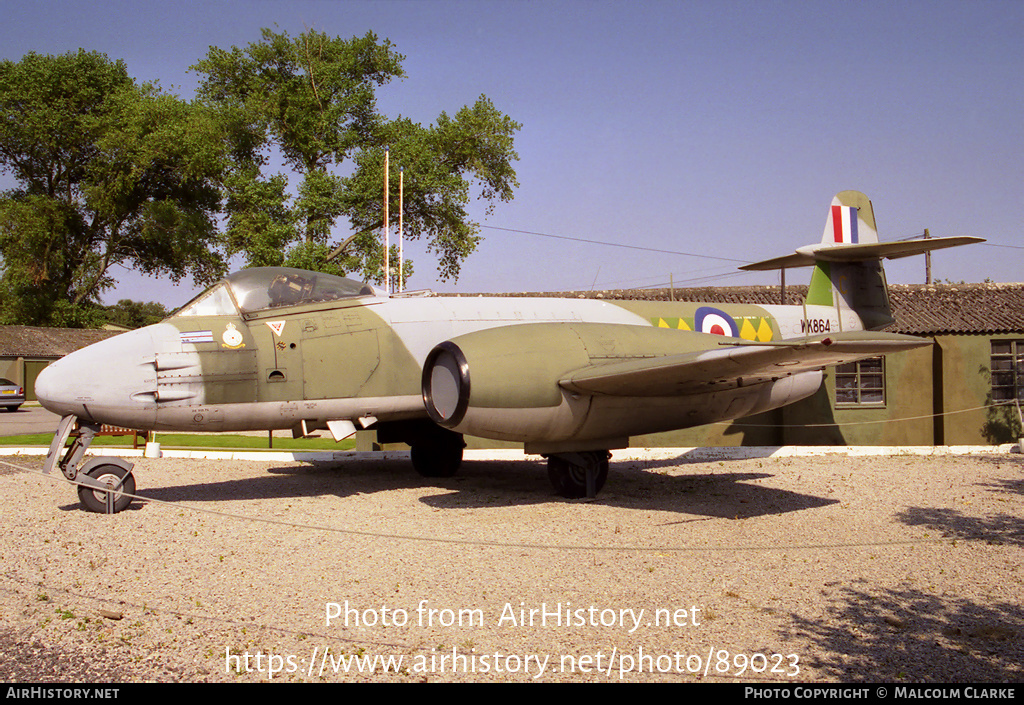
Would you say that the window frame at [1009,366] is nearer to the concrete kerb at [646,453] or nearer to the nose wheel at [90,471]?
the concrete kerb at [646,453]

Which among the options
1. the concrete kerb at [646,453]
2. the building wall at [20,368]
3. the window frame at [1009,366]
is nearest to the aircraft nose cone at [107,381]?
the concrete kerb at [646,453]

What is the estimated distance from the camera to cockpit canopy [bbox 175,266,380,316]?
28.9 feet

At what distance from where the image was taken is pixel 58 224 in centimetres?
3619

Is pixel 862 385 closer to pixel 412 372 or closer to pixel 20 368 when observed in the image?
pixel 412 372

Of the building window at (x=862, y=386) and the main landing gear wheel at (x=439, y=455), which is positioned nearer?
the main landing gear wheel at (x=439, y=455)

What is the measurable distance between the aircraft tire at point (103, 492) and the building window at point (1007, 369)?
16.2 metres

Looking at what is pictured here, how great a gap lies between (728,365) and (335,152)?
2214 cm

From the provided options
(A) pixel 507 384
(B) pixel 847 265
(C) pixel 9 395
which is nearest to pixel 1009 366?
(B) pixel 847 265

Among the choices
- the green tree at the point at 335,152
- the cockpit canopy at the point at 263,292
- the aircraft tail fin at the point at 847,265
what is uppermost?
the green tree at the point at 335,152

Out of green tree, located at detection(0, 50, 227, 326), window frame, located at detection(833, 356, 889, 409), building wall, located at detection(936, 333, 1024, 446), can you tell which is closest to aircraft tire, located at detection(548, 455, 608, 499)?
window frame, located at detection(833, 356, 889, 409)

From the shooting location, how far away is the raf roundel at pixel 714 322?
37.8 feet

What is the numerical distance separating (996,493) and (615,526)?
18.1ft

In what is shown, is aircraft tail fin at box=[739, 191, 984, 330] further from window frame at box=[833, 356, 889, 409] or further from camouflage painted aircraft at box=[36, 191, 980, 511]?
camouflage painted aircraft at box=[36, 191, 980, 511]
